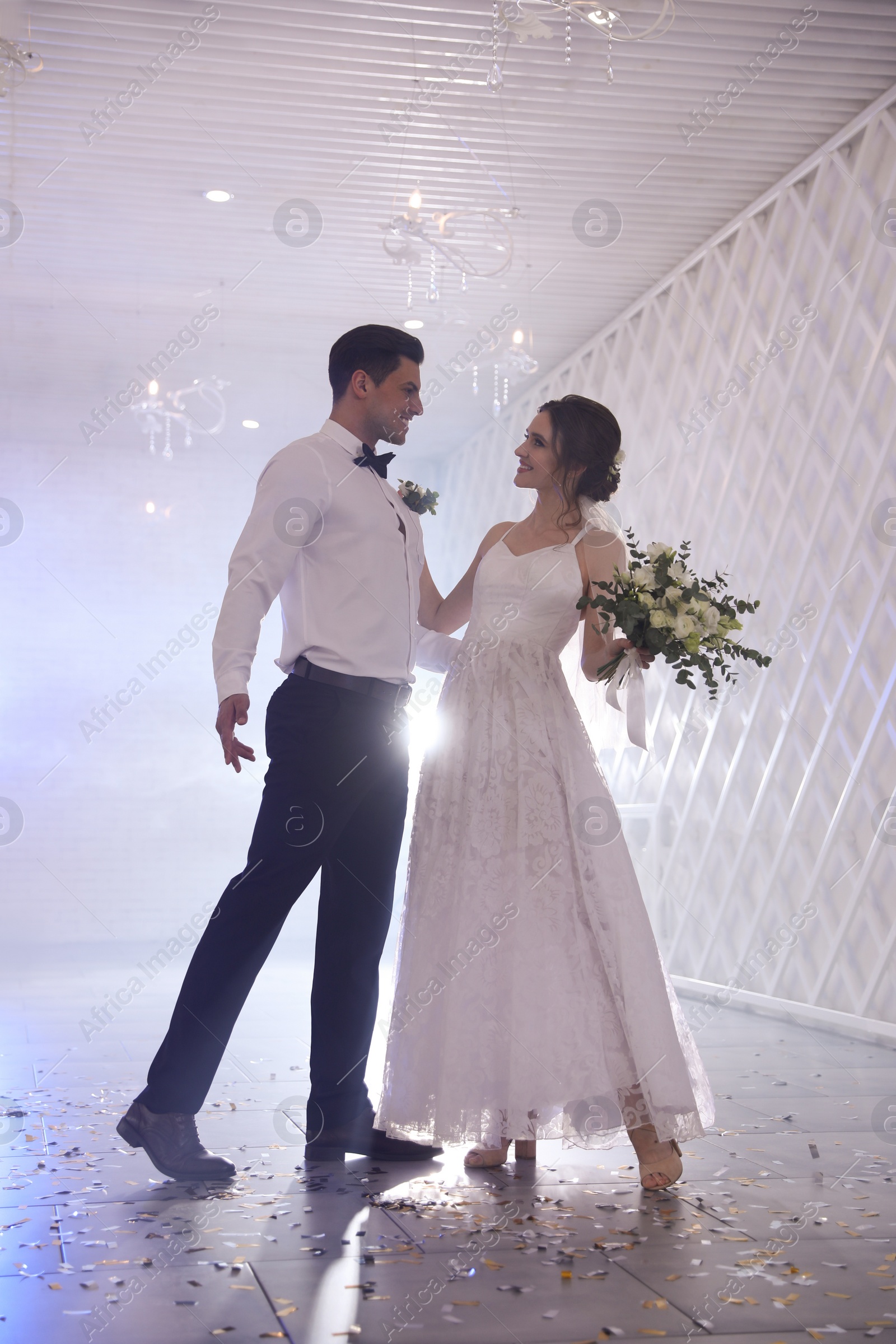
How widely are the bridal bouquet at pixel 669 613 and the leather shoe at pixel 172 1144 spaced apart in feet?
3.56

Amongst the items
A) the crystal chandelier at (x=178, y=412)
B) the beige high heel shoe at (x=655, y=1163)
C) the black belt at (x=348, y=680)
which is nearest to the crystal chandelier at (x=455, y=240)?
the crystal chandelier at (x=178, y=412)

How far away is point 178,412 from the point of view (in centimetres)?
675

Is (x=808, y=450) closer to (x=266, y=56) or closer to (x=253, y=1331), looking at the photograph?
(x=266, y=56)

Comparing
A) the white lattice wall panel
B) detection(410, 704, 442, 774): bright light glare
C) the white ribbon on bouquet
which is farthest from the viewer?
detection(410, 704, 442, 774): bright light glare

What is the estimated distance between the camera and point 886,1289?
156cm

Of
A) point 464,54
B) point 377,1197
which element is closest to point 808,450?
point 464,54

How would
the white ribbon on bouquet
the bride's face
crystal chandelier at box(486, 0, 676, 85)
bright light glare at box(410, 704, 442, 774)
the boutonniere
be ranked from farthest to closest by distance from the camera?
bright light glare at box(410, 704, 442, 774), crystal chandelier at box(486, 0, 676, 85), the boutonniere, the bride's face, the white ribbon on bouquet

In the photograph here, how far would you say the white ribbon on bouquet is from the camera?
226cm

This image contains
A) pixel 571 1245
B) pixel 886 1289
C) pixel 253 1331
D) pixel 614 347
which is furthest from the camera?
pixel 614 347

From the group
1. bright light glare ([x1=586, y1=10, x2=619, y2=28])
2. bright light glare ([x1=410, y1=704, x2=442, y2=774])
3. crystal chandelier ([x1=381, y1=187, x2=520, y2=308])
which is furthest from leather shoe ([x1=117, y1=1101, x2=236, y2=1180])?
bright light glare ([x1=410, y1=704, x2=442, y2=774])

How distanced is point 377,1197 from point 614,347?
14.2ft

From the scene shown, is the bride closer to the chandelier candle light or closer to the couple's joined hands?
the chandelier candle light

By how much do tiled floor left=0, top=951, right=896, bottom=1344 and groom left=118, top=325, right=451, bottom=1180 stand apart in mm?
186

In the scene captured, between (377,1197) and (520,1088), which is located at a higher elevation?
(520,1088)
